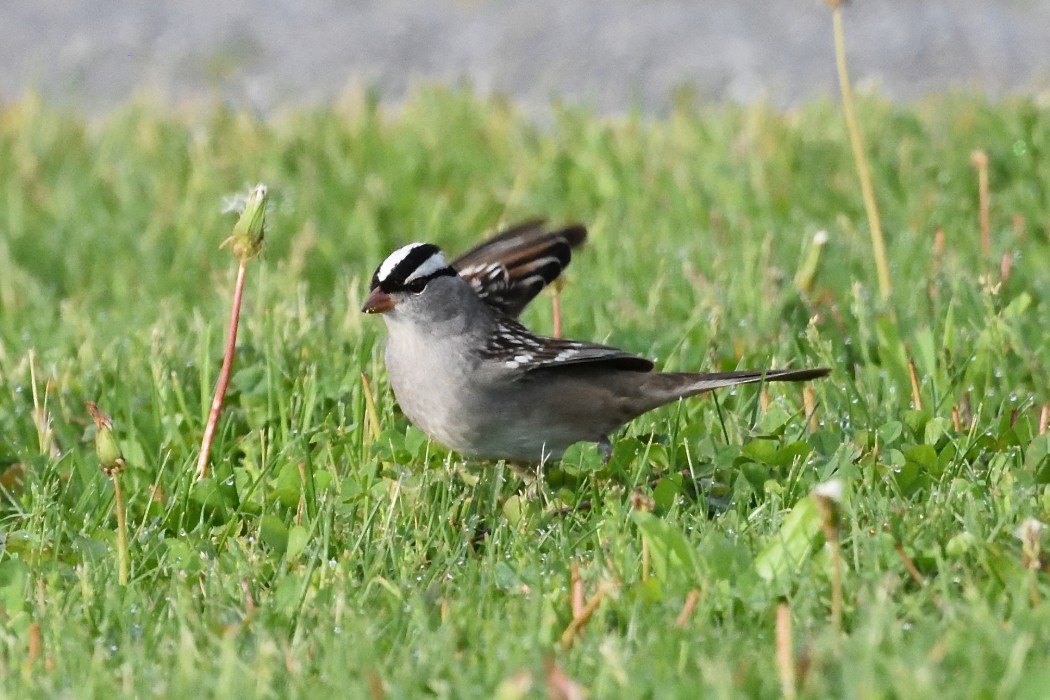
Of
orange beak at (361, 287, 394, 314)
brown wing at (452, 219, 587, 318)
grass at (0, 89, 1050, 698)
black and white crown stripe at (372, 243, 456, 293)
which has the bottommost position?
grass at (0, 89, 1050, 698)

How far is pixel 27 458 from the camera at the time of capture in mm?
5016

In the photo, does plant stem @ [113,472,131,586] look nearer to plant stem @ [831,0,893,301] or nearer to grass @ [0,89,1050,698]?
grass @ [0,89,1050,698]

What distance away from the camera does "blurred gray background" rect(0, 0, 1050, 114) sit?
11.1 meters

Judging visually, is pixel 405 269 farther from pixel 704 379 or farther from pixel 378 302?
pixel 704 379

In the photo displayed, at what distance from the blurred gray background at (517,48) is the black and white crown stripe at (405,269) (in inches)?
206

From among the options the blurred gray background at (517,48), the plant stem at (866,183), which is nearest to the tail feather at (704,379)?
the plant stem at (866,183)

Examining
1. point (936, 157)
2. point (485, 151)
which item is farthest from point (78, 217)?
point (936, 157)

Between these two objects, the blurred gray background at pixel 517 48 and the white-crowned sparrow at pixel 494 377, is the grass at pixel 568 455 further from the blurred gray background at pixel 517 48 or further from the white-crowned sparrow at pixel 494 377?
the blurred gray background at pixel 517 48

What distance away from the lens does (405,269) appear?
16.7ft

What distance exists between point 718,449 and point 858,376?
951 millimetres

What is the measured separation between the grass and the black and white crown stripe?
42 centimetres

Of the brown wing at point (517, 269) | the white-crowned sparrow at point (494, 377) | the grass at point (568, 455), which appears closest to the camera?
the grass at point (568, 455)

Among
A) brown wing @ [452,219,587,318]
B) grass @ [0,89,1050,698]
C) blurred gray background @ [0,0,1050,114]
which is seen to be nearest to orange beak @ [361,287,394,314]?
grass @ [0,89,1050,698]

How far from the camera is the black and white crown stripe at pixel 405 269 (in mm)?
5082
